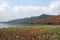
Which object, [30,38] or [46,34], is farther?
[46,34]

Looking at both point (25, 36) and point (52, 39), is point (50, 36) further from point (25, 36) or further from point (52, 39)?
point (25, 36)

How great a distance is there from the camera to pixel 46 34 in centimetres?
1343

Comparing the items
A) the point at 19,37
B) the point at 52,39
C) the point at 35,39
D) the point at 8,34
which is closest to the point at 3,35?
the point at 8,34

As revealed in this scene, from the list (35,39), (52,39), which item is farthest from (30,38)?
(52,39)

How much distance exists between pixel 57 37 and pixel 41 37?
0.90 metres

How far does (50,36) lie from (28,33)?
1.33 metres

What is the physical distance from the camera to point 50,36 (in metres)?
12.9

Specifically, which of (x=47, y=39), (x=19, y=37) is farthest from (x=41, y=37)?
(x=19, y=37)

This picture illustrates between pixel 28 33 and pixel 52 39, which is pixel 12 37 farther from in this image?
pixel 52 39

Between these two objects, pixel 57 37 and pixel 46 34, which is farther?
pixel 46 34

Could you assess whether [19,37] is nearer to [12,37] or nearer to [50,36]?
[12,37]

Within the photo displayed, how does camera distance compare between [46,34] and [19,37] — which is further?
[46,34]

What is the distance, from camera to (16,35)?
12.9 metres

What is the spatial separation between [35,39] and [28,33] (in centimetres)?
99
